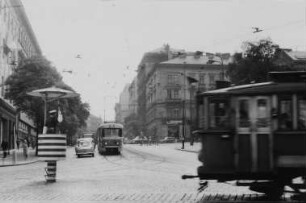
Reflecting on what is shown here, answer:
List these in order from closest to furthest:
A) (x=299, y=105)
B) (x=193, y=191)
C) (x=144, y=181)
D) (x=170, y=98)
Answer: (x=299, y=105) < (x=193, y=191) < (x=144, y=181) < (x=170, y=98)

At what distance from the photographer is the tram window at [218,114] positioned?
11.3m

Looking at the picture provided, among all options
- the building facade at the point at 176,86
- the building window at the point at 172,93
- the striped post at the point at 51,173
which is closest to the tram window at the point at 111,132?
the striped post at the point at 51,173

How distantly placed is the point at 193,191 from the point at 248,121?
125 inches

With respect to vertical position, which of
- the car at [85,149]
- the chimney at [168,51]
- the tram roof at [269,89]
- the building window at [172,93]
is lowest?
the car at [85,149]

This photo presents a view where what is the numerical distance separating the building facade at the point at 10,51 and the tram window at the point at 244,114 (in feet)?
112

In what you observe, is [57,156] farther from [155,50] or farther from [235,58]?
[155,50]

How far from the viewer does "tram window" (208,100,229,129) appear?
11312mm

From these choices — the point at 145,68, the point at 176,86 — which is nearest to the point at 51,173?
the point at 176,86

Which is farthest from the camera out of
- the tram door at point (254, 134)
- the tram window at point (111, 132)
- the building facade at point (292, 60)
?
the building facade at point (292, 60)

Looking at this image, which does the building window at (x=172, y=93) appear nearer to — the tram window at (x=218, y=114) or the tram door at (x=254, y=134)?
the tram window at (x=218, y=114)

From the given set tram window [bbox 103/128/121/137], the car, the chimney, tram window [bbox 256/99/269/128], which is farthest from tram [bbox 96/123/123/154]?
the chimney

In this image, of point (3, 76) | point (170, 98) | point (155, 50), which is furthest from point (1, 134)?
point (155, 50)

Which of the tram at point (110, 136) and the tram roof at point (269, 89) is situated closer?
the tram roof at point (269, 89)

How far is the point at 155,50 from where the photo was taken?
134 m
